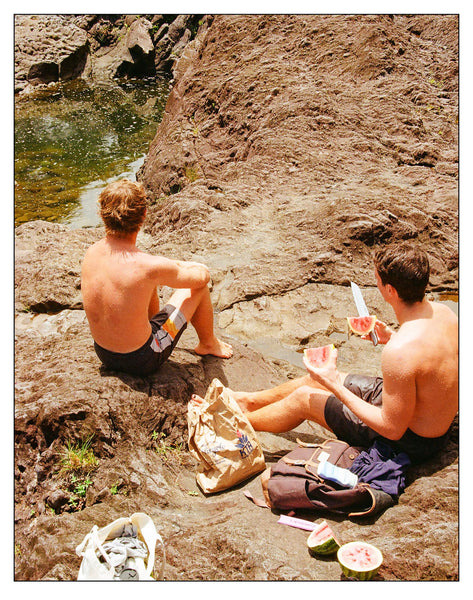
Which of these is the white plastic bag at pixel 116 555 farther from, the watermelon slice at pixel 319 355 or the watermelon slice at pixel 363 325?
the watermelon slice at pixel 363 325

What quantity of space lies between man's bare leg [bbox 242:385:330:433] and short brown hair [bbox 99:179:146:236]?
1469 mm

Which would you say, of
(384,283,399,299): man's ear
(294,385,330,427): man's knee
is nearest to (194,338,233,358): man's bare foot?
(294,385,330,427): man's knee

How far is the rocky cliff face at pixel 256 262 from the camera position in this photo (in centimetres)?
279

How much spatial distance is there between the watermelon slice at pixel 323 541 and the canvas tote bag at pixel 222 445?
0.72 m

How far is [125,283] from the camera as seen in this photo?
353cm

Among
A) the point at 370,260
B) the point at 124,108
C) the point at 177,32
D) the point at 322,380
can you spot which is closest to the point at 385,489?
the point at 322,380

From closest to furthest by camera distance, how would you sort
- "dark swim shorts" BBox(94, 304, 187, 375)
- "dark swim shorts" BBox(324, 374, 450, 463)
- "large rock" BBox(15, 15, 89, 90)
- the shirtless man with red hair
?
"dark swim shorts" BBox(324, 374, 450, 463)
the shirtless man with red hair
"dark swim shorts" BBox(94, 304, 187, 375)
"large rock" BBox(15, 15, 89, 90)

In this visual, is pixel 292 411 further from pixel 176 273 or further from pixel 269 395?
pixel 176 273

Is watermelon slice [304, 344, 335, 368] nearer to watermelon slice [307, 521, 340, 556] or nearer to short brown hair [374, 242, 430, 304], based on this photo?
short brown hair [374, 242, 430, 304]

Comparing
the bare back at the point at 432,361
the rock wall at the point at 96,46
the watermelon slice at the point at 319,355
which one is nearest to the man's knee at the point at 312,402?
the watermelon slice at the point at 319,355

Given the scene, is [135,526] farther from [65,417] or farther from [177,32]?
[177,32]

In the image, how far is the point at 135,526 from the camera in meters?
2.62

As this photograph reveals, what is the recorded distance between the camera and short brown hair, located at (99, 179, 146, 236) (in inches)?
137

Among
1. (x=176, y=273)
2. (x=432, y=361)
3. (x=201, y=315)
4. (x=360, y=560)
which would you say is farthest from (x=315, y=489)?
(x=201, y=315)
